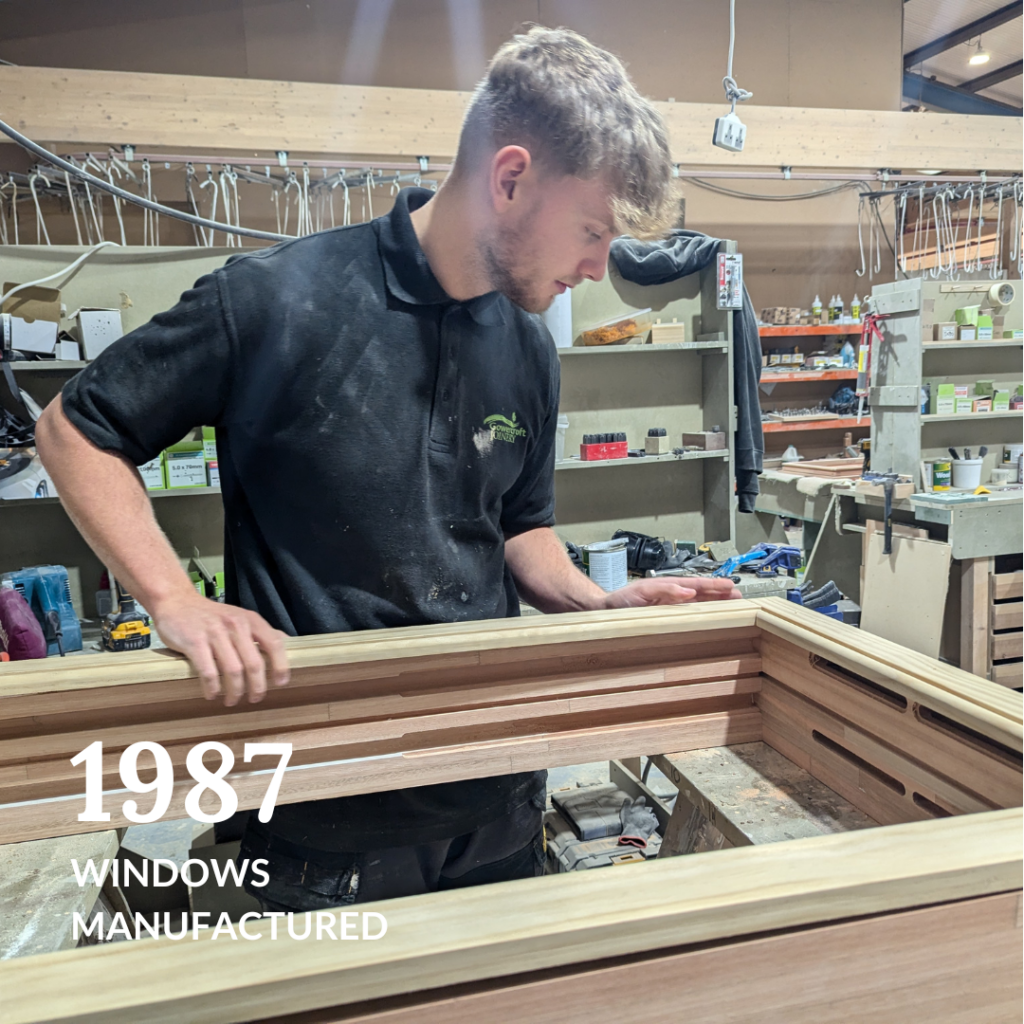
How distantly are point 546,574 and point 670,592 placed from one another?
0.22 m

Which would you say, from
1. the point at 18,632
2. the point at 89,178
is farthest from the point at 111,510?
the point at 89,178

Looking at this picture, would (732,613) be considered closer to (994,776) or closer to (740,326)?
(994,776)

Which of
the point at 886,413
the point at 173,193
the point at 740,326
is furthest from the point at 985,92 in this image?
the point at 173,193

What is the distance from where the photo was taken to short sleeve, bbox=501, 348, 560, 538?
129cm

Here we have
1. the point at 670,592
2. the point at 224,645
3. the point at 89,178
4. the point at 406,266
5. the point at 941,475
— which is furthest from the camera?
the point at 941,475

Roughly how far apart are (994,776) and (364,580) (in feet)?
2.47

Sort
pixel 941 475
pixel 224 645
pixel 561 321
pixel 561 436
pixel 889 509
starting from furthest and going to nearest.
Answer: pixel 941 475, pixel 561 436, pixel 561 321, pixel 889 509, pixel 224 645

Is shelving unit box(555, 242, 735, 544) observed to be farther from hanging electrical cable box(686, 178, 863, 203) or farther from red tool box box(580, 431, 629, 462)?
hanging electrical cable box(686, 178, 863, 203)

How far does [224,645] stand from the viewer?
0.86m

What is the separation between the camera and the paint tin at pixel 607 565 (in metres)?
3.37

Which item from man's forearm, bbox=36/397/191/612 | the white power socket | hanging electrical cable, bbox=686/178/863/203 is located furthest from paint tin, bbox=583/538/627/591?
hanging electrical cable, bbox=686/178/863/203

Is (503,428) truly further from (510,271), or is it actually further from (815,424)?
→ (815,424)

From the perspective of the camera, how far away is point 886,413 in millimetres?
4523

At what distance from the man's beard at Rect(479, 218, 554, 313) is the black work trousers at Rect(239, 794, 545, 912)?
741mm
